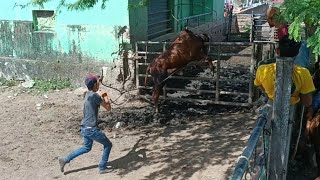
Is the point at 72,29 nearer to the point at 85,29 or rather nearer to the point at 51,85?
the point at 85,29

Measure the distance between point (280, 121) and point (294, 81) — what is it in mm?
638

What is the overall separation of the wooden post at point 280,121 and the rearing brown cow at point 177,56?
4.35 meters

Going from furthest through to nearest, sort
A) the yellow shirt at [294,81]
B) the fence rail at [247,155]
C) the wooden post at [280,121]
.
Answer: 1. the yellow shirt at [294,81]
2. the wooden post at [280,121]
3. the fence rail at [247,155]

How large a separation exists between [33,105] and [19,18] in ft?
8.63

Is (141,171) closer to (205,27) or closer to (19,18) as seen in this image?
(19,18)

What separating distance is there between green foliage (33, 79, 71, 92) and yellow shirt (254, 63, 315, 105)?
6.64m

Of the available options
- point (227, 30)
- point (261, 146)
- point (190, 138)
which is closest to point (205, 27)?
point (227, 30)

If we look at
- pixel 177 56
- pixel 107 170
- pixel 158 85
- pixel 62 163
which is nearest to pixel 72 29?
pixel 158 85

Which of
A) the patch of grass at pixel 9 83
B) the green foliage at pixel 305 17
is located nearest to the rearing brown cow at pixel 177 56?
the patch of grass at pixel 9 83

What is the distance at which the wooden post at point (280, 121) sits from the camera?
316 centimetres

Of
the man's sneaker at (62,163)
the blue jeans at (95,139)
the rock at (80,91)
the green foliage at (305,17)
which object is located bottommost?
the man's sneaker at (62,163)

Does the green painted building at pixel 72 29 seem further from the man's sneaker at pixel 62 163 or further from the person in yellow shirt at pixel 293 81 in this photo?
the person in yellow shirt at pixel 293 81

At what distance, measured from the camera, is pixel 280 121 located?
3.29m

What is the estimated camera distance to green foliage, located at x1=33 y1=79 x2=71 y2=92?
974cm
